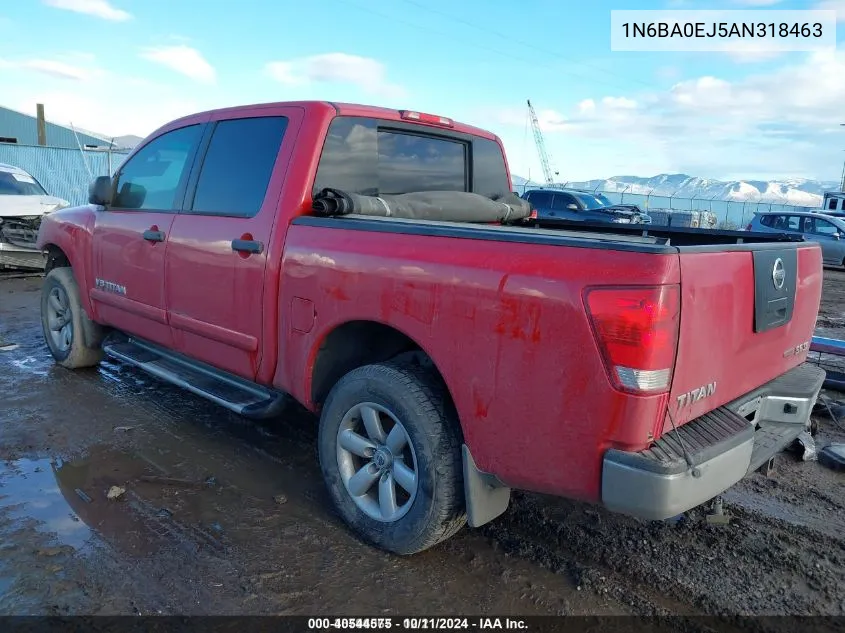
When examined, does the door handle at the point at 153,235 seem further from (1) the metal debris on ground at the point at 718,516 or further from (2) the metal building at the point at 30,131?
(2) the metal building at the point at 30,131

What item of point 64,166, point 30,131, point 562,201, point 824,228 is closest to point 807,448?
point 562,201

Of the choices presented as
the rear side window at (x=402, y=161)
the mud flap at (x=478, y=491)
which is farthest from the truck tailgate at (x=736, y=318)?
the rear side window at (x=402, y=161)

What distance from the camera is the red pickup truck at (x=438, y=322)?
7.11ft

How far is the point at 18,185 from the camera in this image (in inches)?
441

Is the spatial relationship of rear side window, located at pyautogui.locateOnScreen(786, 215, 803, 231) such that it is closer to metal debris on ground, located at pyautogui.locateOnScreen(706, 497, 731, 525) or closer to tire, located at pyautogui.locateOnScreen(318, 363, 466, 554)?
metal debris on ground, located at pyautogui.locateOnScreen(706, 497, 731, 525)

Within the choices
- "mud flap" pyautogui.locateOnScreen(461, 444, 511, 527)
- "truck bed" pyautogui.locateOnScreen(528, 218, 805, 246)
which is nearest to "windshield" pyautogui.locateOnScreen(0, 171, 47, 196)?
"truck bed" pyautogui.locateOnScreen(528, 218, 805, 246)

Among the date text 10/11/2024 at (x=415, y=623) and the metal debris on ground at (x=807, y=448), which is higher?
the metal debris on ground at (x=807, y=448)

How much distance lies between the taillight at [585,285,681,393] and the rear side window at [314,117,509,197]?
1.80m

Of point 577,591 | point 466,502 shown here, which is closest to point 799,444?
point 577,591

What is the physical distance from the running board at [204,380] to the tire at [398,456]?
19.7 inches

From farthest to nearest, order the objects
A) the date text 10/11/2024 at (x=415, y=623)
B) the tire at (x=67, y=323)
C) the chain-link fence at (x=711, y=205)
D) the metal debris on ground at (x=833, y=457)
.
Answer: the chain-link fence at (x=711, y=205)
the tire at (x=67, y=323)
the metal debris on ground at (x=833, y=457)
the date text 10/11/2024 at (x=415, y=623)

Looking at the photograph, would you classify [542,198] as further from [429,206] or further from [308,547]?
[308,547]

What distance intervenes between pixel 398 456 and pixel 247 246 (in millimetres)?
1381

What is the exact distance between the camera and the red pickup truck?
7.11 feet
